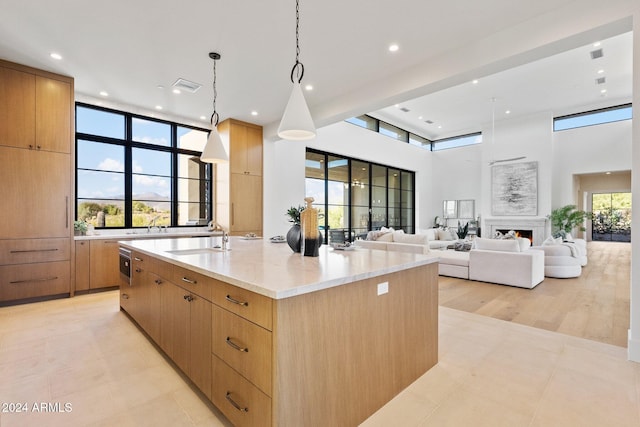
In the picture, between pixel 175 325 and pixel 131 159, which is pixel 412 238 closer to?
pixel 175 325

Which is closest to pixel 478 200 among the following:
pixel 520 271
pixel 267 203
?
pixel 520 271

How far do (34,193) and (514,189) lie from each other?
11.1 metres

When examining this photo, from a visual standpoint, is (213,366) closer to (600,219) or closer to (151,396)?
(151,396)

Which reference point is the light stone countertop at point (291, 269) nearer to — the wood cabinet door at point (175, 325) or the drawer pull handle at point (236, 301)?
the drawer pull handle at point (236, 301)

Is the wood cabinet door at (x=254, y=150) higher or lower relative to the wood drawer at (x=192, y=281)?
higher

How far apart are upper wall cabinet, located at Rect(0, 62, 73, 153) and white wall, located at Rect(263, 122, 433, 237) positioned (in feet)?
10.8

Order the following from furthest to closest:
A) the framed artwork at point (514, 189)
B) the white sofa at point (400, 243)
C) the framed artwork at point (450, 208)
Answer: the framed artwork at point (450, 208)
the framed artwork at point (514, 189)
the white sofa at point (400, 243)

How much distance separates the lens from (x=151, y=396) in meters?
1.98

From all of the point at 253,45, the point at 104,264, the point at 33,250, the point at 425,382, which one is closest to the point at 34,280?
the point at 33,250

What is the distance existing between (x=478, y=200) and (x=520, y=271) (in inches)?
256

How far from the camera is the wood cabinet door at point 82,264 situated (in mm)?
4398

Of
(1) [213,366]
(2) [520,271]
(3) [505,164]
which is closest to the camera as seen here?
(1) [213,366]

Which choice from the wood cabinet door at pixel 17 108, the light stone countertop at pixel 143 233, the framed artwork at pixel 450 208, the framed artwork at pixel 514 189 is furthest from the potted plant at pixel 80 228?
the framed artwork at pixel 450 208

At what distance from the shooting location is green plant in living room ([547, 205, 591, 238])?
8398 millimetres
